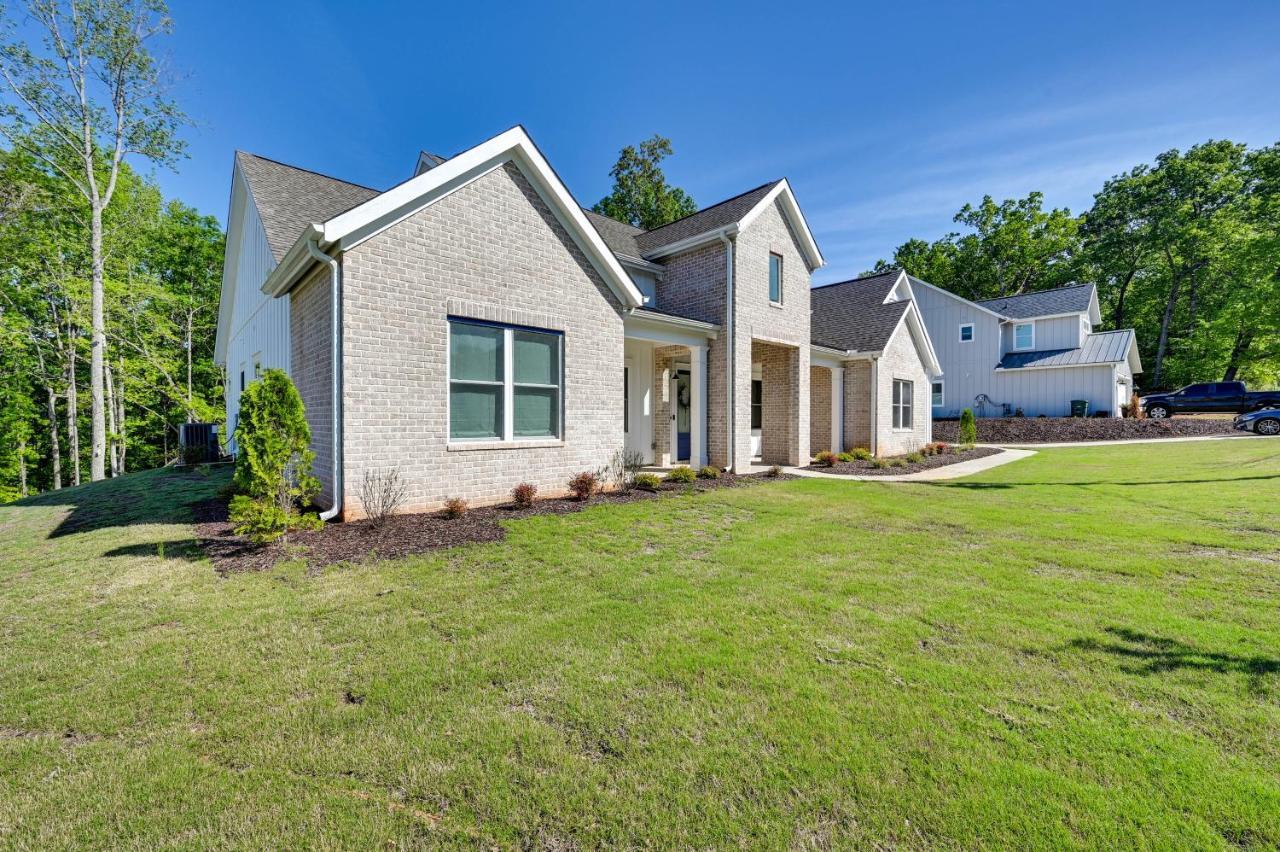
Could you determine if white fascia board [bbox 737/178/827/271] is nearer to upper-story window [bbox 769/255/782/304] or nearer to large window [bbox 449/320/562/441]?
upper-story window [bbox 769/255/782/304]

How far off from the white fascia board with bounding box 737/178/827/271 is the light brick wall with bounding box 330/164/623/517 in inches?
202

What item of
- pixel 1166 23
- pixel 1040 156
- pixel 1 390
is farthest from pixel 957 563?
pixel 1 390

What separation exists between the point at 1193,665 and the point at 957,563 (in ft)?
7.56

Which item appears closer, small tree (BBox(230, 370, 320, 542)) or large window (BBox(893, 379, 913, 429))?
small tree (BBox(230, 370, 320, 542))

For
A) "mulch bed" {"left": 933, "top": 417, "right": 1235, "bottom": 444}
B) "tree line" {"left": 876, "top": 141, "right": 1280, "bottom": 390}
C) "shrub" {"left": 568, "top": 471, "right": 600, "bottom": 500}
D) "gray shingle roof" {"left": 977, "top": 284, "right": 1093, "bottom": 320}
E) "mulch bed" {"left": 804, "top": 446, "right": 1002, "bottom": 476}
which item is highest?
"tree line" {"left": 876, "top": 141, "right": 1280, "bottom": 390}

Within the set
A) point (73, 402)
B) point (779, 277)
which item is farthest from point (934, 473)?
point (73, 402)

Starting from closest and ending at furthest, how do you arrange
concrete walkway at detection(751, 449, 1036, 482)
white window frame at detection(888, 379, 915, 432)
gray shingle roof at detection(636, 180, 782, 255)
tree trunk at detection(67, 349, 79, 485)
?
concrete walkway at detection(751, 449, 1036, 482), gray shingle roof at detection(636, 180, 782, 255), white window frame at detection(888, 379, 915, 432), tree trunk at detection(67, 349, 79, 485)

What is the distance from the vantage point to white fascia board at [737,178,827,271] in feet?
41.8

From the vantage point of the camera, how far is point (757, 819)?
206 cm

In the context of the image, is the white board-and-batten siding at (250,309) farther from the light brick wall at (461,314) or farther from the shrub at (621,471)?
the shrub at (621,471)

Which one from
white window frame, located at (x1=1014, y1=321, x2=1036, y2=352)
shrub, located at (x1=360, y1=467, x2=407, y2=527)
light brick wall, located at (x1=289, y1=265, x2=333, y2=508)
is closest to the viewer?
shrub, located at (x1=360, y1=467, x2=407, y2=527)

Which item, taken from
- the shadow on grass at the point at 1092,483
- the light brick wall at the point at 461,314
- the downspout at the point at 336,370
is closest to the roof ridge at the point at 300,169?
the light brick wall at the point at 461,314

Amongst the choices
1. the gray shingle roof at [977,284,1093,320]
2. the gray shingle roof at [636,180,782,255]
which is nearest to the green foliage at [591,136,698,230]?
the gray shingle roof at [636,180,782,255]

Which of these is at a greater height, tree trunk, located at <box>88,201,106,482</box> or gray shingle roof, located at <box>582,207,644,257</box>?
gray shingle roof, located at <box>582,207,644,257</box>
